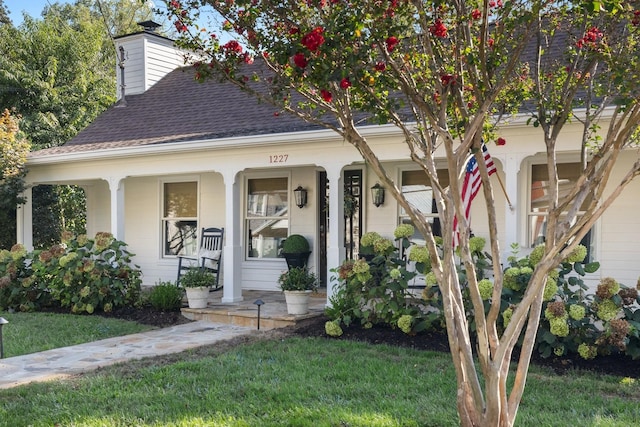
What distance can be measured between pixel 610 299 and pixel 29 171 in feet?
31.3

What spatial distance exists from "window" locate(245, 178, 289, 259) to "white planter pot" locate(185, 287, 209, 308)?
2.18 meters

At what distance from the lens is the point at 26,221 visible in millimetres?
11039

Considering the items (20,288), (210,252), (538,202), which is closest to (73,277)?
(20,288)

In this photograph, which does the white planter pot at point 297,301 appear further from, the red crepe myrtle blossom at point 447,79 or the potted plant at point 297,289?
the red crepe myrtle blossom at point 447,79

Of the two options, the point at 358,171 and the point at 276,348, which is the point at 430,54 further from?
the point at 358,171

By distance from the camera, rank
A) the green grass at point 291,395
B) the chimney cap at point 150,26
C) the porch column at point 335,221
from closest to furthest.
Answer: the green grass at point 291,395, the porch column at point 335,221, the chimney cap at point 150,26

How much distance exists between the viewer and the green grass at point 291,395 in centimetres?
391

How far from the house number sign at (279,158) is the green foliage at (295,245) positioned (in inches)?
60.7

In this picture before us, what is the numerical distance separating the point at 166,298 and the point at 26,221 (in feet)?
14.4

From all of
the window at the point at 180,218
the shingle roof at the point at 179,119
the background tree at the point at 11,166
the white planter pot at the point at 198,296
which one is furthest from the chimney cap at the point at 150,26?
the white planter pot at the point at 198,296

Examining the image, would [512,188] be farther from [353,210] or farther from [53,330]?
[53,330]

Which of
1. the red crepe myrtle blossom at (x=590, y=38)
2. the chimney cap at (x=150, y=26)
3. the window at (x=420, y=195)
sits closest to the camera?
the red crepe myrtle blossom at (x=590, y=38)

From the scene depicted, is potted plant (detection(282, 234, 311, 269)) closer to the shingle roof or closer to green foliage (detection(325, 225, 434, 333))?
the shingle roof

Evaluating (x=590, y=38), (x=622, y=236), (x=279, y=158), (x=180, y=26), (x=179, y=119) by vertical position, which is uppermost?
(x=179, y=119)
